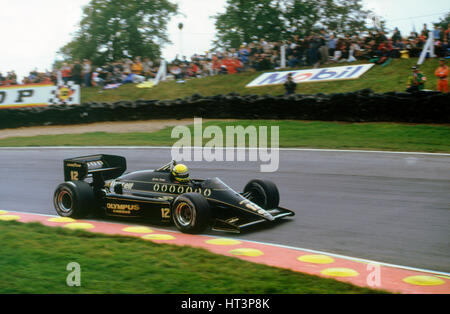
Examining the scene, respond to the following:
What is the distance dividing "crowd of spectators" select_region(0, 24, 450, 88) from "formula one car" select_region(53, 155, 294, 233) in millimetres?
15004

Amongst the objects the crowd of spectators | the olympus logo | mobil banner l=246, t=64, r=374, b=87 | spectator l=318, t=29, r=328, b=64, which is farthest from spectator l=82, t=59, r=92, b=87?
the olympus logo

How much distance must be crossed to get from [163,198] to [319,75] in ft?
51.1

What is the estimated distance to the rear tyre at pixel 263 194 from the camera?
26.2 feet

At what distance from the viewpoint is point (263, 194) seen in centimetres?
803

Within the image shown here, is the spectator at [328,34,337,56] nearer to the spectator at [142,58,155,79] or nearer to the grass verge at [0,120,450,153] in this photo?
the grass verge at [0,120,450,153]

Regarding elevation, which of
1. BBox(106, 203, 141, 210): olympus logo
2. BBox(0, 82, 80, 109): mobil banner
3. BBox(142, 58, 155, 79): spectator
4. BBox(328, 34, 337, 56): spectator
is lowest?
BBox(106, 203, 141, 210): olympus logo

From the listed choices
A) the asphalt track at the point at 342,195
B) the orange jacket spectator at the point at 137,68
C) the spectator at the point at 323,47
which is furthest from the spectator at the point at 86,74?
the spectator at the point at 323,47

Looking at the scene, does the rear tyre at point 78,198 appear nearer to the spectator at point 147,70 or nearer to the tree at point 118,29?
the spectator at point 147,70

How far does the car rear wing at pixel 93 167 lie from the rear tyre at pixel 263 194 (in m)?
2.48

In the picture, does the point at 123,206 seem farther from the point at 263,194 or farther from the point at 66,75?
the point at 66,75

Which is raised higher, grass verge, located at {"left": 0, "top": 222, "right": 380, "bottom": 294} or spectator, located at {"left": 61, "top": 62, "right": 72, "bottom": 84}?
spectator, located at {"left": 61, "top": 62, "right": 72, "bottom": 84}

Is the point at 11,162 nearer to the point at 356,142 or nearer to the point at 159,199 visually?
the point at 159,199

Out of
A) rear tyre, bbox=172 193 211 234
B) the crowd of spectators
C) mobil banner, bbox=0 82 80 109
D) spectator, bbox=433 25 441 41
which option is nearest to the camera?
rear tyre, bbox=172 193 211 234

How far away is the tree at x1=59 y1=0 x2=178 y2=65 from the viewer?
3641 cm
